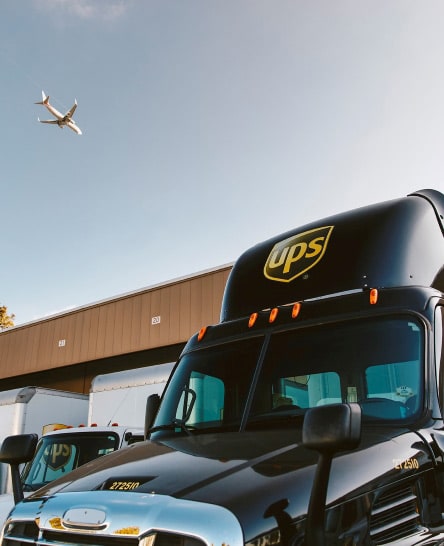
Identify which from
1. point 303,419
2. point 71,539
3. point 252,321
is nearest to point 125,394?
point 252,321

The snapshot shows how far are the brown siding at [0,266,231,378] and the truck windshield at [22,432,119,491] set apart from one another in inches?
384

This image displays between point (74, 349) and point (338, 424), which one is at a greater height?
point (74, 349)

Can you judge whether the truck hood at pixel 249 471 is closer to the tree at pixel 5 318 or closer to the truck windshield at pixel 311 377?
Result: the truck windshield at pixel 311 377

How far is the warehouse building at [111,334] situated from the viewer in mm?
19141

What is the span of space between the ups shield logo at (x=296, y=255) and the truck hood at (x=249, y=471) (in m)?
1.64

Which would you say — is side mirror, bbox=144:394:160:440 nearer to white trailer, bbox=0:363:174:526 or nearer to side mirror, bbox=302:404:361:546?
side mirror, bbox=302:404:361:546

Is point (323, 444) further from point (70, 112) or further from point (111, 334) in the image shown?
point (70, 112)

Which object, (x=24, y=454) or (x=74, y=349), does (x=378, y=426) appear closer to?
(x=24, y=454)

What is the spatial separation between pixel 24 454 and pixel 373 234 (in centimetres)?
273

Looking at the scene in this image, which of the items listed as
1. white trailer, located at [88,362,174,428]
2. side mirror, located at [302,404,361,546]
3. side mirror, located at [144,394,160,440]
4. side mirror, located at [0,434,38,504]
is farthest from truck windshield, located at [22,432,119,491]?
side mirror, located at [302,404,361,546]

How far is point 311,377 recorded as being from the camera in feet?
11.9

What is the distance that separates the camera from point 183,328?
19344 mm

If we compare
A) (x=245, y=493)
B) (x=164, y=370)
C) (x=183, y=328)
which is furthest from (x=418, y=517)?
(x=183, y=328)

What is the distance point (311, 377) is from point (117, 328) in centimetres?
1886
